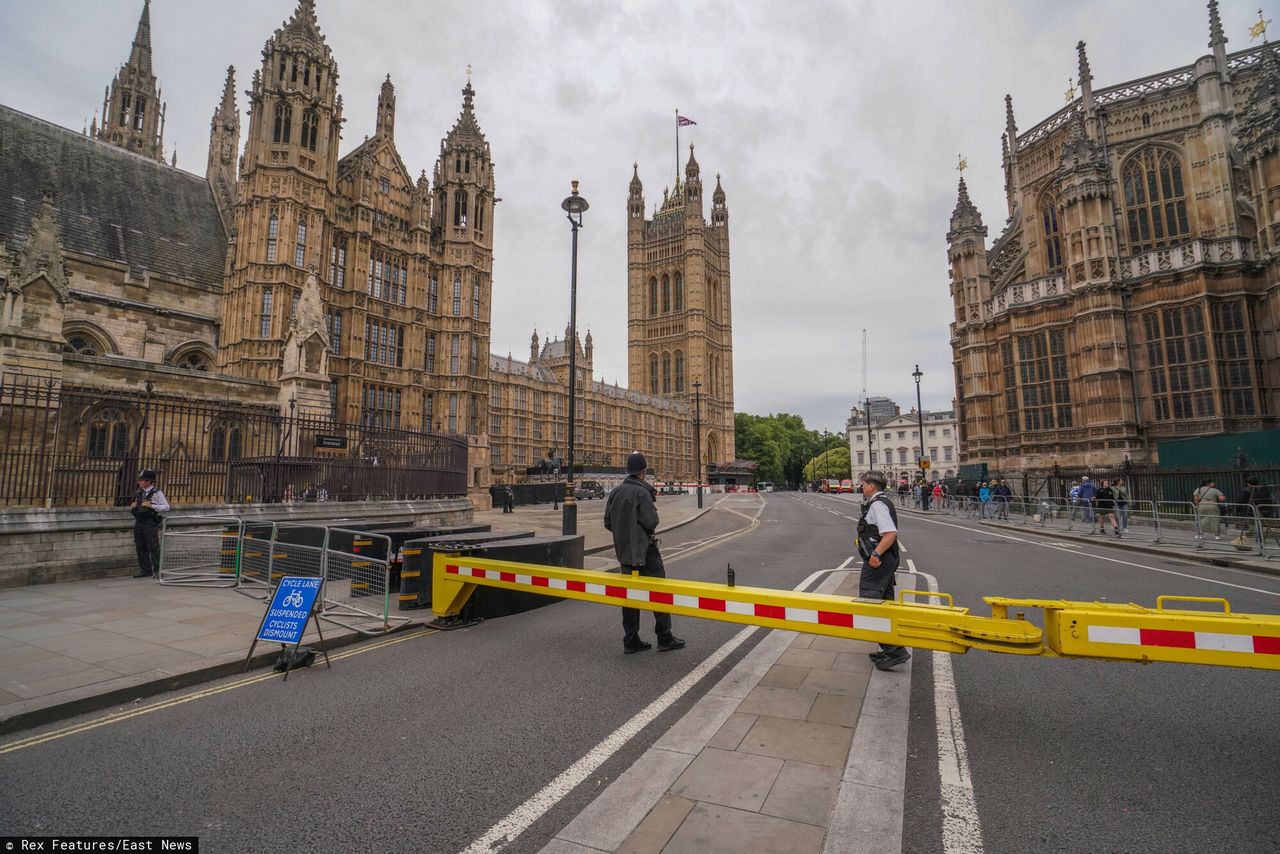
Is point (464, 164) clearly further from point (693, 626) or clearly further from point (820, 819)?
point (820, 819)

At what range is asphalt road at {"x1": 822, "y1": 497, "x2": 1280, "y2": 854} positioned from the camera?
2.67 meters

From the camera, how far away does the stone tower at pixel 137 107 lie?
128 feet

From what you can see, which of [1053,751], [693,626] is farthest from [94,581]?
[1053,751]

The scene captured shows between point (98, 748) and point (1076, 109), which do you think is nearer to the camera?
point (98, 748)

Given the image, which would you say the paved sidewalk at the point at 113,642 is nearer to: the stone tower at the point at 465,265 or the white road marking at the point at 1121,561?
the white road marking at the point at 1121,561

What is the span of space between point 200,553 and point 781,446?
12031cm

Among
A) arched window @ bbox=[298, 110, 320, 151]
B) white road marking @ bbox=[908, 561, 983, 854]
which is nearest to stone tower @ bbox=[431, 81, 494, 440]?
arched window @ bbox=[298, 110, 320, 151]

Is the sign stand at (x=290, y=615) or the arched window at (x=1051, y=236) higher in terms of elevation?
the arched window at (x=1051, y=236)

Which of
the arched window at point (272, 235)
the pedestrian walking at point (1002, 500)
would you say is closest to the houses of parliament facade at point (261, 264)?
the arched window at point (272, 235)

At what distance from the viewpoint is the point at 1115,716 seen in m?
4.08

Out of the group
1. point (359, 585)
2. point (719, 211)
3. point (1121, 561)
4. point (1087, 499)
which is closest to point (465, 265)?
point (359, 585)

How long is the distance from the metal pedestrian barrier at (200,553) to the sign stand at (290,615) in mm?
4981

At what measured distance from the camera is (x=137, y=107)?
130ft

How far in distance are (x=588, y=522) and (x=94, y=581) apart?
616 inches
